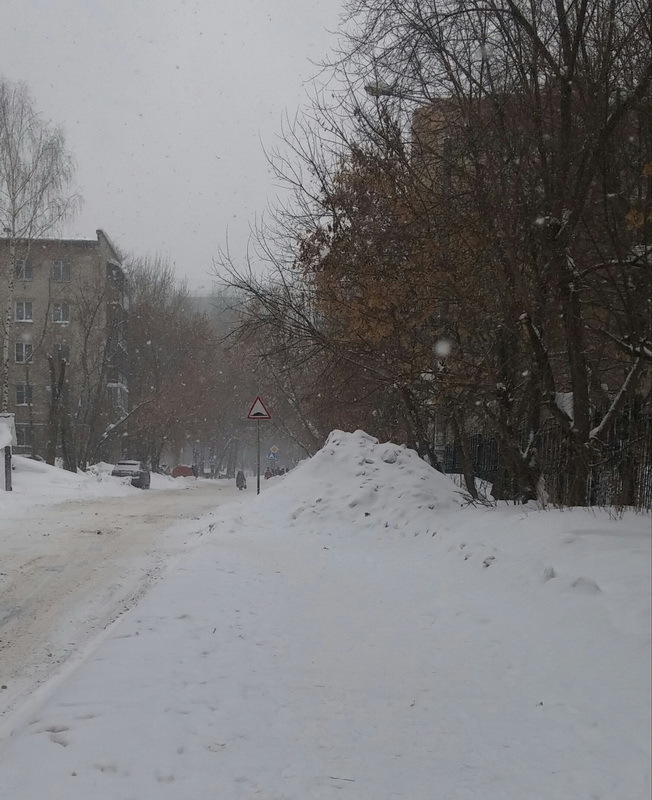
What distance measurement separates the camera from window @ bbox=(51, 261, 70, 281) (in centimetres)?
4919

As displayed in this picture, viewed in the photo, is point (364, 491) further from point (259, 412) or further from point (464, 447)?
point (259, 412)

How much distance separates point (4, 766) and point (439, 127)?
8.70 metres

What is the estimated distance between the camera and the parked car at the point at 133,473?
114 ft

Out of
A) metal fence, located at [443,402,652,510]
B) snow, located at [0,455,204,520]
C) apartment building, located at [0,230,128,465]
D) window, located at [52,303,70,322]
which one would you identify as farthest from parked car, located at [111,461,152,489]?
metal fence, located at [443,402,652,510]

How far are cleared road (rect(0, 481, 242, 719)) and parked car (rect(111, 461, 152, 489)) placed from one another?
18.9m

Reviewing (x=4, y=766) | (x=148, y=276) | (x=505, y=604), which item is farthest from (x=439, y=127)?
(x=148, y=276)

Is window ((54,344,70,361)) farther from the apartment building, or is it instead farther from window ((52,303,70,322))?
window ((52,303,70,322))

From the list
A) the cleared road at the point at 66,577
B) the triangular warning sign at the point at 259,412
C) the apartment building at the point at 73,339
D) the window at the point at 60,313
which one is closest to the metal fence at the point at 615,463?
the cleared road at the point at 66,577

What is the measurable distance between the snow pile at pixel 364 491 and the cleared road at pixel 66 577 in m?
1.90

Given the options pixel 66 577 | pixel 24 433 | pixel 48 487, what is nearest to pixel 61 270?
pixel 24 433

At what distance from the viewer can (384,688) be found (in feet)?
15.5

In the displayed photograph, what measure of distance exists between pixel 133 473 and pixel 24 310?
850 inches

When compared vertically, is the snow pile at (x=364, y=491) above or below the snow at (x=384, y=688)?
above

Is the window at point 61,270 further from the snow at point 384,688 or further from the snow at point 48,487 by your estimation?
the snow at point 384,688
